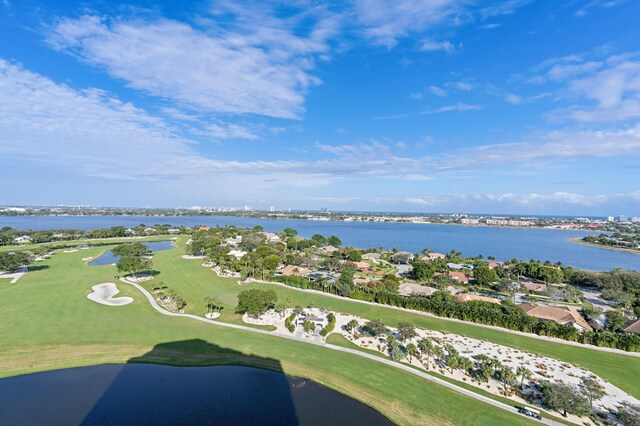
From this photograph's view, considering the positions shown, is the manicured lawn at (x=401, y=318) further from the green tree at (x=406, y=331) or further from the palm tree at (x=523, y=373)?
the palm tree at (x=523, y=373)

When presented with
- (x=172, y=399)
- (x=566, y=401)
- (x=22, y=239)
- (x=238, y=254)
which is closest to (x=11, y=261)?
(x=238, y=254)

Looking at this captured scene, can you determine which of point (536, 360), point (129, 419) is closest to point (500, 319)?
point (536, 360)

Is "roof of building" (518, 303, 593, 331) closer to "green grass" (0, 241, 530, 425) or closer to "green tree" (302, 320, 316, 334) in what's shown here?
"green grass" (0, 241, 530, 425)

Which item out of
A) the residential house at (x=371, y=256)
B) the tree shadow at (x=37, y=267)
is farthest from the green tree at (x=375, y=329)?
the tree shadow at (x=37, y=267)

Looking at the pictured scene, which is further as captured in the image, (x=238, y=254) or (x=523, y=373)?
(x=238, y=254)

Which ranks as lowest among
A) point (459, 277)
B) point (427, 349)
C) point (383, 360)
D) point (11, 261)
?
point (383, 360)

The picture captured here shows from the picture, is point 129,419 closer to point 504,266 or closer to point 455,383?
point 455,383

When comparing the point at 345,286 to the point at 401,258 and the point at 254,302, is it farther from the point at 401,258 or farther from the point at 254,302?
the point at 401,258
